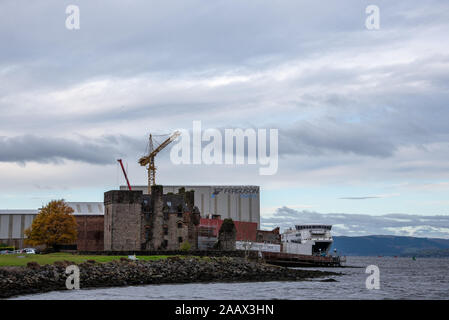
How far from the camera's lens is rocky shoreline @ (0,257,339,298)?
52.5 meters

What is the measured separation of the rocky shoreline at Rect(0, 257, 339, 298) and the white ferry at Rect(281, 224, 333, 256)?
2029 inches

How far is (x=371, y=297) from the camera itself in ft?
178

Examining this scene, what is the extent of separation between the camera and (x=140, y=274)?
64875 mm

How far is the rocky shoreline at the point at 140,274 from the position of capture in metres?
52.5

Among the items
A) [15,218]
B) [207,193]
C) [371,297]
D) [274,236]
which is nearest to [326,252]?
[274,236]

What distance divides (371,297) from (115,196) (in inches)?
2036

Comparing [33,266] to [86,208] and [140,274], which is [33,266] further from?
[86,208]

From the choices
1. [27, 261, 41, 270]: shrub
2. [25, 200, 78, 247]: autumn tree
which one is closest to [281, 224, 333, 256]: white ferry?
[25, 200, 78, 247]: autumn tree

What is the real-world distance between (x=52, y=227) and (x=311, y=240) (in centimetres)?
6044

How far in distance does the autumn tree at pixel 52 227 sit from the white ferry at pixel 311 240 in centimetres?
5670

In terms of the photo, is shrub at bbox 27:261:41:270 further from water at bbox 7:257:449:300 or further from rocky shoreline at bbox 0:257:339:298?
water at bbox 7:257:449:300

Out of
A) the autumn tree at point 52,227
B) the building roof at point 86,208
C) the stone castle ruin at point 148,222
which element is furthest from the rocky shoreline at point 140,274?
the building roof at point 86,208

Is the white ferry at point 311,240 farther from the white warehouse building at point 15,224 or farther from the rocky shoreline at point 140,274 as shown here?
the rocky shoreline at point 140,274
